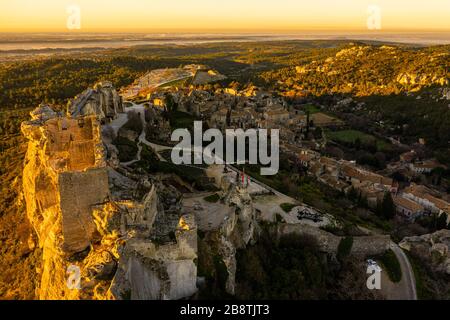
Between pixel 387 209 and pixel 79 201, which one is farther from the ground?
pixel 79 201

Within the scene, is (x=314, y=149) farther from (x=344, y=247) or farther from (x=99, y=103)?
(x=344, y=247)

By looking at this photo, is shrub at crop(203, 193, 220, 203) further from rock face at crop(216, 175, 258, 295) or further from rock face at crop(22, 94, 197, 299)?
rock face at crop(22, 94, 197, 299)

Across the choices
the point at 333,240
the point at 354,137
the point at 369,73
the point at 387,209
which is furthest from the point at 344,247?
the point at 369,73

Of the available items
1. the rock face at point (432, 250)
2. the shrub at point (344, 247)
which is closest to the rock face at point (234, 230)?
the shrub at point (344, 247)

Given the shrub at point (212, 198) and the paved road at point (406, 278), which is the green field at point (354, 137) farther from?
the shrub at point (212, 198)

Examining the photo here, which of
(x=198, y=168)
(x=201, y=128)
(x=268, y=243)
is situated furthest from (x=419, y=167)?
(x=268, y=243)

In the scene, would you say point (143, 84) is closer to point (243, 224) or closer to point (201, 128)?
point (201, 128)
